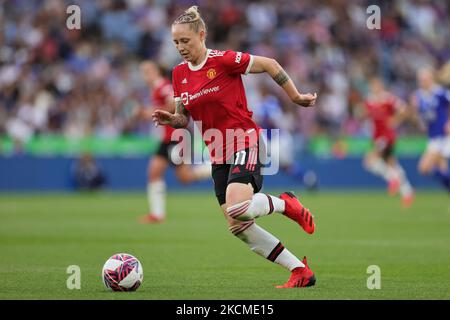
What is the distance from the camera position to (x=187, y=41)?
8.43 m

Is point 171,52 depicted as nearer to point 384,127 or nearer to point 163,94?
point 384,127

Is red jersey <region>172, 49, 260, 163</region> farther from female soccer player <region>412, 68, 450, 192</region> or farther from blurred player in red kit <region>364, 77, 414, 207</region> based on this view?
blurred player in red kit <region>364, 77, 414, 207</region>

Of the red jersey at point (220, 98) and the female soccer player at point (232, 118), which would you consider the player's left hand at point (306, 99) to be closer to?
the female soccer player at point (232, 118)

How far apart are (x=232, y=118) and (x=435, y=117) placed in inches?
494

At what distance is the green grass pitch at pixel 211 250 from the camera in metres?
8.31

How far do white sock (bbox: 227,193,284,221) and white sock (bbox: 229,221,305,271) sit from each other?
0.81 feet

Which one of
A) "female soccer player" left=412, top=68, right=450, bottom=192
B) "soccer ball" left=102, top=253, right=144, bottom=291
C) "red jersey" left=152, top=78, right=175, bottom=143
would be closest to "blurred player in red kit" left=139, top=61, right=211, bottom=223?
"red jersey" left=152, top=78, right=175, bottom=143

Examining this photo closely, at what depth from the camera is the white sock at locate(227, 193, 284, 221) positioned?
8.12 m

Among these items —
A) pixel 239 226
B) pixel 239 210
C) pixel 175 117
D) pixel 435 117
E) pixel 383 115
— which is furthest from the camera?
pixel 383 115

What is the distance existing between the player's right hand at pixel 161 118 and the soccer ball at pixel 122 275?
1252 millimetres

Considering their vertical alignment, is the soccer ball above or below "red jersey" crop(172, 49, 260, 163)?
below

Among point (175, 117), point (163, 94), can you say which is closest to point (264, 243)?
point (175, 117)

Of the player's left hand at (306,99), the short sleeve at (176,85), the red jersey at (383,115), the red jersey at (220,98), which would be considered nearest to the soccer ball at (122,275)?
the red jersey at (220,98)

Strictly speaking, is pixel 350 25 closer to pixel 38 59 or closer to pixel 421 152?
pixel 421 152
